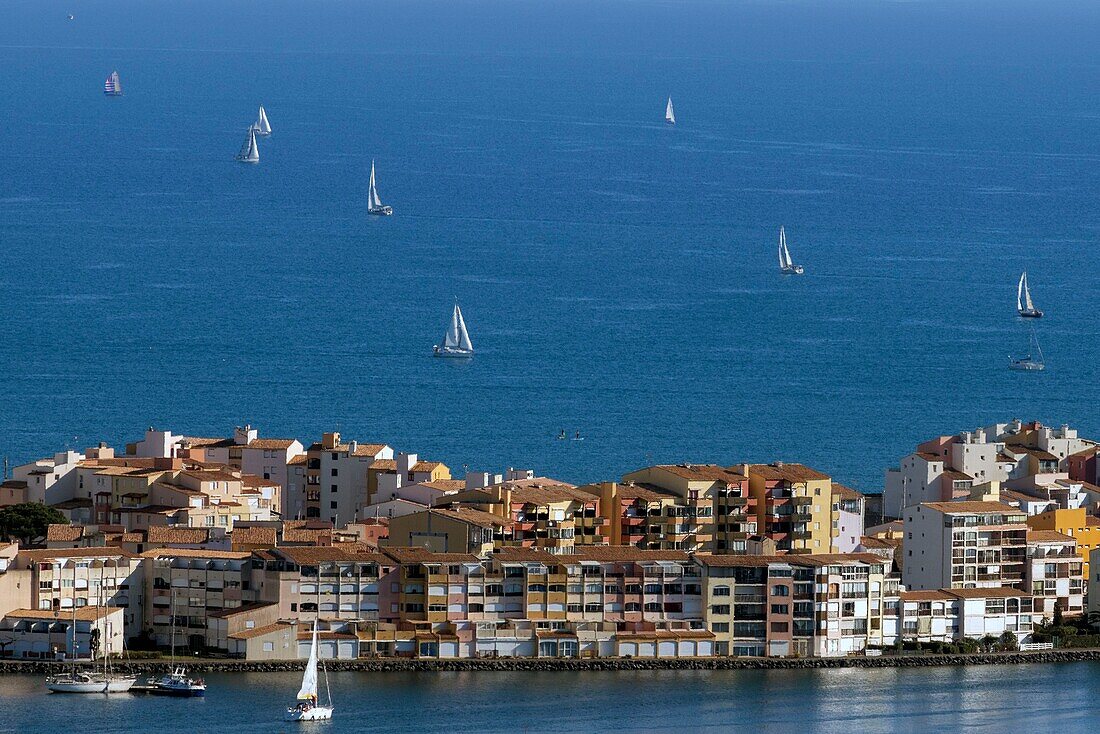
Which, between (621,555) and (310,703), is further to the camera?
(621,555)

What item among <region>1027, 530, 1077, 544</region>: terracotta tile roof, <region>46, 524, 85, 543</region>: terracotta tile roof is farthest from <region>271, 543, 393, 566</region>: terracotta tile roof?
<region>1027, 530, 1077, 544</region>: terracotta tile roof

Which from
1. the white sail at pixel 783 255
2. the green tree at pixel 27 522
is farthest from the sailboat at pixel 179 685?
the white sail at pixel 783 255

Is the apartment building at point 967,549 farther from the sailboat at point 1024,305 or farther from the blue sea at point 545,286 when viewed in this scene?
the sailboat at point 1024,305

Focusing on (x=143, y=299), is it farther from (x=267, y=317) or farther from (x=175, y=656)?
(x=175, y=656)

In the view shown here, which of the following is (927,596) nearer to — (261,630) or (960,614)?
(960,614)

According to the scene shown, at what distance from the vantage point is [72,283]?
Result: 99.7 metres

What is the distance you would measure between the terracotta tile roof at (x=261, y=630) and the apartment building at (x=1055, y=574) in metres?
12.1

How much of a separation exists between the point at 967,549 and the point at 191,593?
12.2m

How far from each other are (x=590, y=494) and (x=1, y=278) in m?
51.2

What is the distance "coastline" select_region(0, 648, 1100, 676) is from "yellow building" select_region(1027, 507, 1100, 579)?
4.55 m

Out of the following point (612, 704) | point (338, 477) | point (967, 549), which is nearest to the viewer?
point (612, 704)

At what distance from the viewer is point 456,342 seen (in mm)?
87000

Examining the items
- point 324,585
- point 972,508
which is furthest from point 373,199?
point 324,585

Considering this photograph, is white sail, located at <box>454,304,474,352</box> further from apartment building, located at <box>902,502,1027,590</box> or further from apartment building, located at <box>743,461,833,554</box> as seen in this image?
apartment building, located at <box>902,502,1027,590</box>
